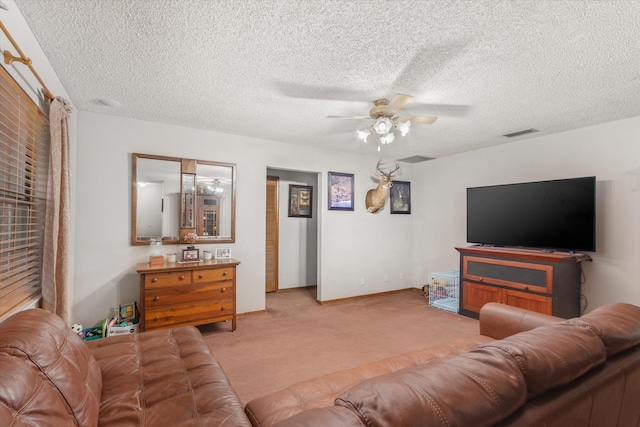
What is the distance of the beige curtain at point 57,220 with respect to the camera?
7.16 feet

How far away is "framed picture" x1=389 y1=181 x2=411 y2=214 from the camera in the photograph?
17.8 ft

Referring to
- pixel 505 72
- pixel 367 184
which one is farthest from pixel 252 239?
pixel 505 72

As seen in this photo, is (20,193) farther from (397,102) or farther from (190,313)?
(397,102)

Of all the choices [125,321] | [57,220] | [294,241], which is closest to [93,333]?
[125,321]

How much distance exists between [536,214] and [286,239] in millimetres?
3987

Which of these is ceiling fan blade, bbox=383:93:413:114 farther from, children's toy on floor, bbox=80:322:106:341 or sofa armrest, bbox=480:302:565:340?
children's toy on floor, bbox=80:322:106:341

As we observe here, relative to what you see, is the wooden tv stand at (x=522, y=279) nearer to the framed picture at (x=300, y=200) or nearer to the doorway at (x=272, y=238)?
the framed picture at (x=300, y=200)

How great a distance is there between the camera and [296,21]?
1690mm

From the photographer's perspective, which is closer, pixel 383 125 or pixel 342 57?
pixel 342 57

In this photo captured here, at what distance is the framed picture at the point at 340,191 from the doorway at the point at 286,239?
3.53 ft

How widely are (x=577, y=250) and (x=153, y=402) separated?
436 cm

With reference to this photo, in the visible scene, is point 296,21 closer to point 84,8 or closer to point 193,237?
point 84,8

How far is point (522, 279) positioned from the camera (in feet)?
11.6

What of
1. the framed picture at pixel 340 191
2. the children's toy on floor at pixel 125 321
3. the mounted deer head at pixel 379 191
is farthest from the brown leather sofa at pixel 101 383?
the mounted deer head at pixel 379 191
